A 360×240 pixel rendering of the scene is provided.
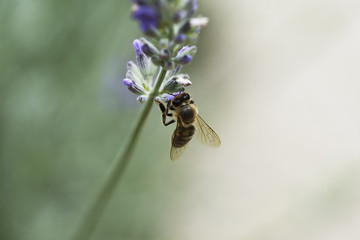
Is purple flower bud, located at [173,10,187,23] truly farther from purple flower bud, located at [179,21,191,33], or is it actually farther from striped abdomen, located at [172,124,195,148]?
striped abdomen, located at [172,124,195,148]

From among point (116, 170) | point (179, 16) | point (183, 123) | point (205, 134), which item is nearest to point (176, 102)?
point (183, 123)

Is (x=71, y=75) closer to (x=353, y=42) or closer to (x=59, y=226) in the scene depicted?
(x=59, y=226)

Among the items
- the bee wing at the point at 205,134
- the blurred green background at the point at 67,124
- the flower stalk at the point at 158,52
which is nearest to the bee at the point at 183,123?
the bee wing at the point at 205,134

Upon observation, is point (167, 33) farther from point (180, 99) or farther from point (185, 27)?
point (180, 99)

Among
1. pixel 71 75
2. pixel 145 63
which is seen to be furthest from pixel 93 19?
pixel 145 63

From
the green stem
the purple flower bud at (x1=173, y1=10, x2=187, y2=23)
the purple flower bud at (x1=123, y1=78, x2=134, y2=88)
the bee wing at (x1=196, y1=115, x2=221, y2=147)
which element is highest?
the bee wing at (x1=196, y1=115, x2=221, y2=147)

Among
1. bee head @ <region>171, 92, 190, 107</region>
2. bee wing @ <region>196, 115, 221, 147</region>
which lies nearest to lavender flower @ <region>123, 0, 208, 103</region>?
bee head @ <region>171, 92, 190, 107</region>

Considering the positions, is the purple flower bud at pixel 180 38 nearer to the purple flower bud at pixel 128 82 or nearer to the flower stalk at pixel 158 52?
the flower stalk at pixel 158 52
